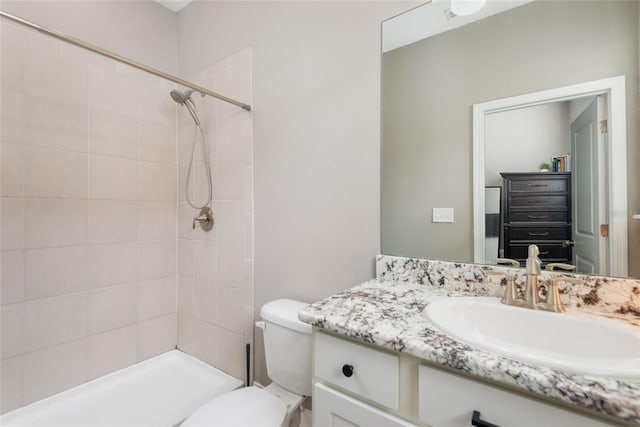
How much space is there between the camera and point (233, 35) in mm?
1700

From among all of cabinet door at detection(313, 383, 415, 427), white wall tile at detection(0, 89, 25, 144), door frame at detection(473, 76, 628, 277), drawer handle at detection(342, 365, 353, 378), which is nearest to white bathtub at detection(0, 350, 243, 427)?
cabinet door at detection(313, 383, 415, 427)

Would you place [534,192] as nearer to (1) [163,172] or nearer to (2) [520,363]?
(2) [520,363]

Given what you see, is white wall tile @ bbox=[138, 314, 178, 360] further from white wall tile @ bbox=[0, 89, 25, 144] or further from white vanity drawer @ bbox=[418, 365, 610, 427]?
white vanity drawer @ bbox=[418, 365, 610, 427]

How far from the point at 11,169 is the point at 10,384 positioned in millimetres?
1004

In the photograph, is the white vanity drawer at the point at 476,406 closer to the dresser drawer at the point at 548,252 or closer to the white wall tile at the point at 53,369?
the dresser drawer at the point at 548,252

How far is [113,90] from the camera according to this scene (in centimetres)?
170

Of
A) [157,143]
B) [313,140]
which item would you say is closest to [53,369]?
[157,143]

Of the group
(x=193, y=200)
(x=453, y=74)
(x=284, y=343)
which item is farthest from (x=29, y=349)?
(x=453, y=74)

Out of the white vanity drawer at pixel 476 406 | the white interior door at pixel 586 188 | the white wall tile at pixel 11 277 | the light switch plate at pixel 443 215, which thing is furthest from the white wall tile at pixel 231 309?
the white interior door at pixel 586 188

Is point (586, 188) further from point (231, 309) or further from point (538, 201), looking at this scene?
point (231, 309)

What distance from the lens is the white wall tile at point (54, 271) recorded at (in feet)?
4.58

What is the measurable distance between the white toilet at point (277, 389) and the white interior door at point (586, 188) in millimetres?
954

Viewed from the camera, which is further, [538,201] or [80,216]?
[80,216]

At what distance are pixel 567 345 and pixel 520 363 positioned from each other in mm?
352
